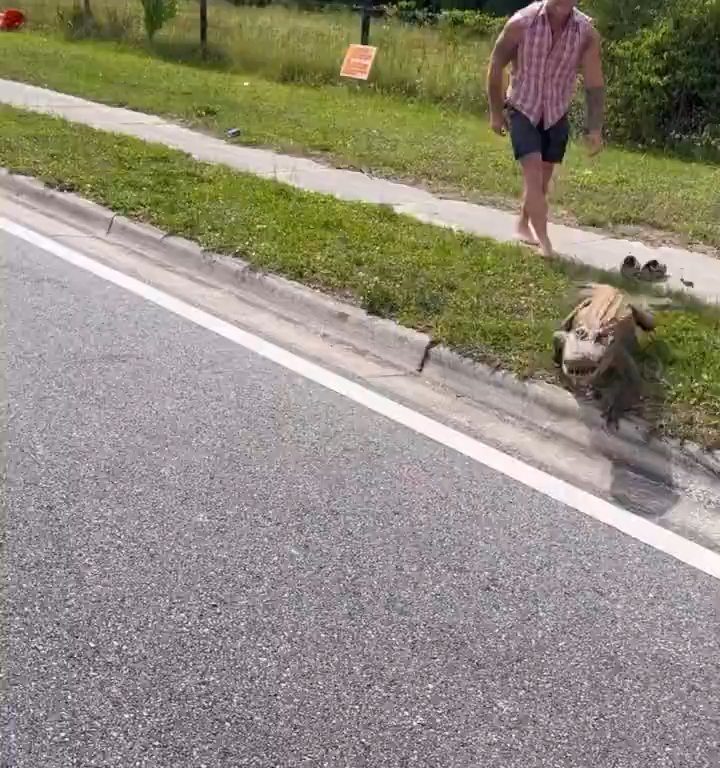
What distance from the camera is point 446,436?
192 inches

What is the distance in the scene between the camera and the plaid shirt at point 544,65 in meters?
6.80

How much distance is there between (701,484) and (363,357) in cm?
198

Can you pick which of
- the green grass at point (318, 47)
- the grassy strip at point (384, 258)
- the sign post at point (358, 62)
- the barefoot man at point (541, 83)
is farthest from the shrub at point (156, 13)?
the barefoot man at point (541, 83)

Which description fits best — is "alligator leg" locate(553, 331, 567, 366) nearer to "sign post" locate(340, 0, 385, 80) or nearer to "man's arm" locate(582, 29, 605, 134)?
"man's arm" locate(582, 29, 605, 134)

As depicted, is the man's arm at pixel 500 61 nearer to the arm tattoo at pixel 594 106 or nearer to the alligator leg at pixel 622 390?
the arm tattoo at pixel 594 106

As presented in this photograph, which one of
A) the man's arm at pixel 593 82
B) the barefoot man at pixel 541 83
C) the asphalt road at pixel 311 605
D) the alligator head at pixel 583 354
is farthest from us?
the man's arm at pixel 593 82

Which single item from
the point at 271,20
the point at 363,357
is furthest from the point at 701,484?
the point at 271,20

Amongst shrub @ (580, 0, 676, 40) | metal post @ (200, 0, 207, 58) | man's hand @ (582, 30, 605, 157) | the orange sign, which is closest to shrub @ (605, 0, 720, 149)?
shrub @ (580, 0, 676, 40)

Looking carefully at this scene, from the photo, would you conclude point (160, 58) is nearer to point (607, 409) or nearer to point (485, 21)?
point (485, 21)

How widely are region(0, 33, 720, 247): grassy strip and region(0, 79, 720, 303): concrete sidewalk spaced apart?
1.11 ft

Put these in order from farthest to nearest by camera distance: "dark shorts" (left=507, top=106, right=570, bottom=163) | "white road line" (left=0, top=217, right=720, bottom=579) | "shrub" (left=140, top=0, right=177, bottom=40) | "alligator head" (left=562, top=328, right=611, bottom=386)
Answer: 1. "shrub" (left=140, top=0, right=177, bottom=40)
2. "dark shorts" (left=507, top=106, right=570, bottom=163)
3. "alligator head" (left=562, top=328, right=611, bottom=386)
4. "white road line" (left=0, top=217, right=720, bottom=579)

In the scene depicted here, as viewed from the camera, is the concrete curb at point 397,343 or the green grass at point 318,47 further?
the green grass at point 318,47

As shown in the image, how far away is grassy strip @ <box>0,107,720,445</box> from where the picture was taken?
215 inches

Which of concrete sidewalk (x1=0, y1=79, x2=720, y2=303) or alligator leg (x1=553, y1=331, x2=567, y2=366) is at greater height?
alligator leg (x1=553, y1=331, x2=567, y2=366)
